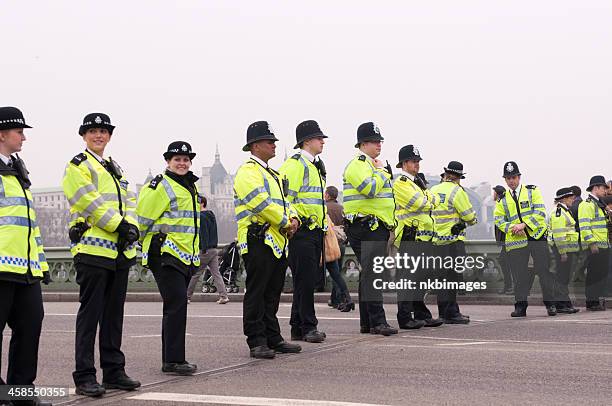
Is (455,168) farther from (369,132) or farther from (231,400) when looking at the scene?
(231,400)

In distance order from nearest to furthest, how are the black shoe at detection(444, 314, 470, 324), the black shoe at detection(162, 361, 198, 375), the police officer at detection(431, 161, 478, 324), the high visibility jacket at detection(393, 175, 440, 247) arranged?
1. the black shoe at detection(162, 361, 198, 375)
2. the high visibility jacket at detection(393, 175, 440, 247)
3. the black shoe at detection(444, 314, 470, 324)
4. the police officer at detection(431, 161, 478, 324)

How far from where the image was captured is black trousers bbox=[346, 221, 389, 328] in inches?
469

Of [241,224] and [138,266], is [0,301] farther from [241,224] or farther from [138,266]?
[138,266]

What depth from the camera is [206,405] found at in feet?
24.4

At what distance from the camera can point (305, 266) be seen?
11.3m

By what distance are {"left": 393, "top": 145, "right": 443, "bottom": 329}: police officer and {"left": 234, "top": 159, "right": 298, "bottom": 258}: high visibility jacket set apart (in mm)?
2840

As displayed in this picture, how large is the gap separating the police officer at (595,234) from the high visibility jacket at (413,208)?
4.43 m

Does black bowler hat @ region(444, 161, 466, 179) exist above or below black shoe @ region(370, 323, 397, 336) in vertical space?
above

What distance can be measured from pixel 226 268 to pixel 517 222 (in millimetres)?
8460

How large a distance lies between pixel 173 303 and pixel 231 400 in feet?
5.90

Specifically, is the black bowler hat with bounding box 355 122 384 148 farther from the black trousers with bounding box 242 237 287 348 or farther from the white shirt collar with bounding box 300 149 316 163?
the black trousers with bounding box 242 237 287 348

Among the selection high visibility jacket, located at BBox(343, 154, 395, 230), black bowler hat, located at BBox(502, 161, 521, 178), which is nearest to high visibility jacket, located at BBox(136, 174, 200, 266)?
high visibility jacket, located at BBox(343, 154, 395, 230)

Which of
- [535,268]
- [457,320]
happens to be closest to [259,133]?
[457,320]

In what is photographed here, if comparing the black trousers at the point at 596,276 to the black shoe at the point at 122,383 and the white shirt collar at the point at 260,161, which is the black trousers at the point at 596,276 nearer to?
the white shirt collar at the point at 260,161
